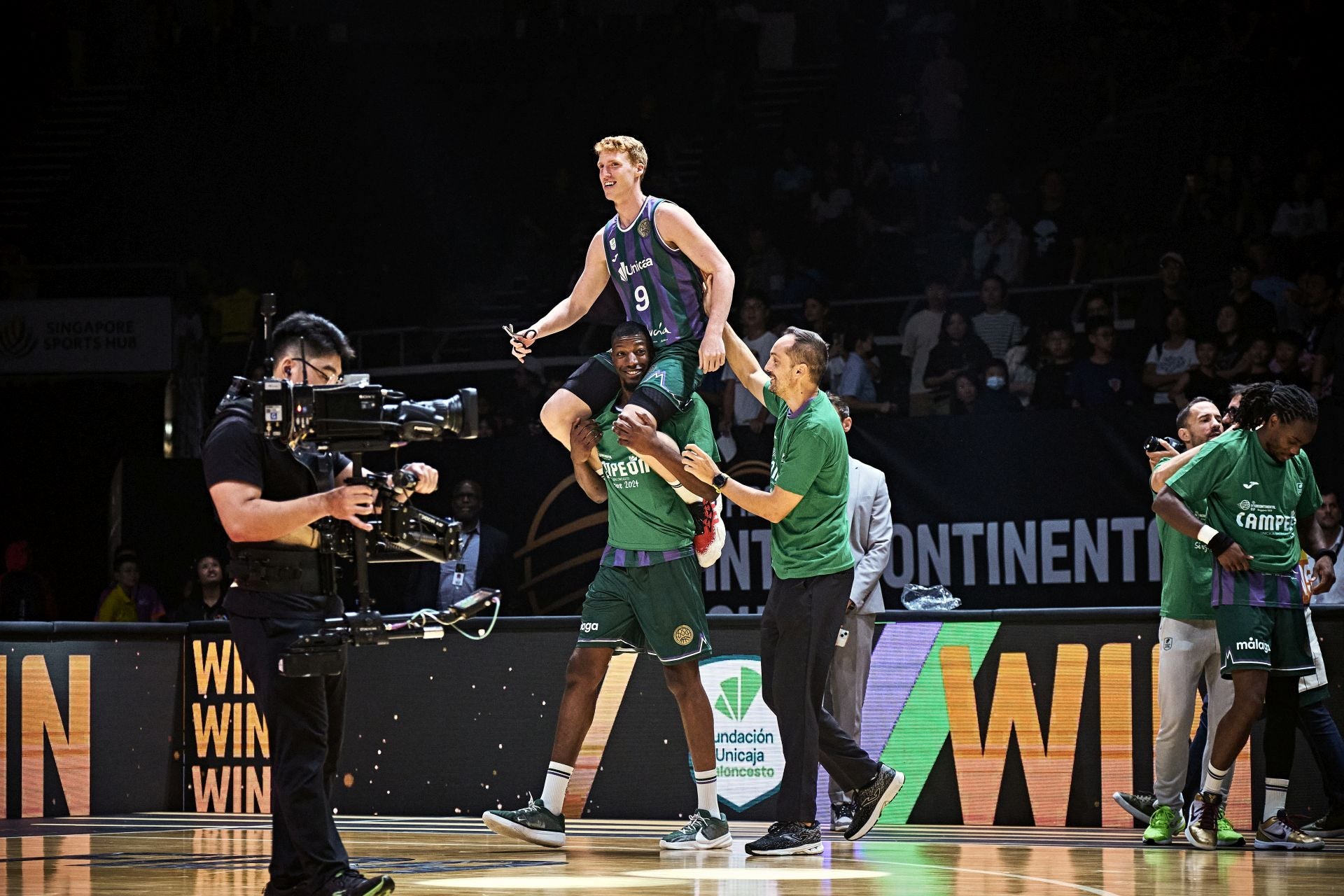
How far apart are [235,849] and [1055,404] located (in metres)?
6.46

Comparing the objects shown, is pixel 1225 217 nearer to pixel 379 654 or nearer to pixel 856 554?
pixel 856 554

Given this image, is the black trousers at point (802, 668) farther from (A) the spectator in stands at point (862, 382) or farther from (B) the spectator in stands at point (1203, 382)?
(B) the spectator in stands at point (1203, 382)

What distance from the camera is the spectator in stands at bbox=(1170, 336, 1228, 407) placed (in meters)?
10.6

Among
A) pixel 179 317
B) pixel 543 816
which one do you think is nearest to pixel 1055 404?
pixel 543 816

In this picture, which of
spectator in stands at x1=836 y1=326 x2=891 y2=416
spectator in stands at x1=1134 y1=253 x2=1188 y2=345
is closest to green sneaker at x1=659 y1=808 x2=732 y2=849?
spectator in stands at x1=836 y1=326 x2=891 y2=416

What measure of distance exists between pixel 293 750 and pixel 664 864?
1.94m

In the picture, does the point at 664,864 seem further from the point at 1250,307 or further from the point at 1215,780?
the point at 1250,307

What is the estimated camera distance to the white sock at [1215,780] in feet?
21.3

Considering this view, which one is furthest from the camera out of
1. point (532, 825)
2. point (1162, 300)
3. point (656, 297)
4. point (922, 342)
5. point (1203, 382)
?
point (922, 342)

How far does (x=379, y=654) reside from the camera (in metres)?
8.80

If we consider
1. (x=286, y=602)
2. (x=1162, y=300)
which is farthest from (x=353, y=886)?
(x=1162, y=300)

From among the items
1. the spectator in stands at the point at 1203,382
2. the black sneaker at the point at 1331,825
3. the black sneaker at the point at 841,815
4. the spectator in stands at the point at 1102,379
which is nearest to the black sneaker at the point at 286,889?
the black sneaker at the point at 841,815

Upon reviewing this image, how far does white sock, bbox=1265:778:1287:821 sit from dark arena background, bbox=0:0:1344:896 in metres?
0.34

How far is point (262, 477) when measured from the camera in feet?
15.0
